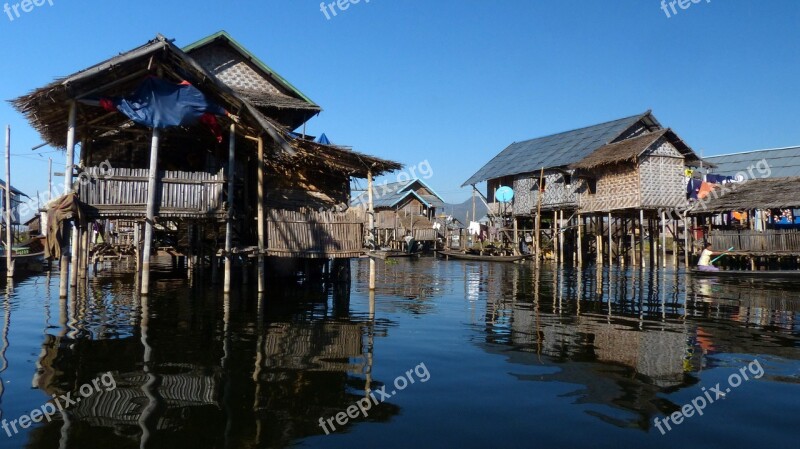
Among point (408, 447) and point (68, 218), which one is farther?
point (68, 218)

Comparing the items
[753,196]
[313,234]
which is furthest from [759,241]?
[313,234]

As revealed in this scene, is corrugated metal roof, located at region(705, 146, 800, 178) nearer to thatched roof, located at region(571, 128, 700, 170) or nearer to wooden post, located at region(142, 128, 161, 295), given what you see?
thatched roof, located at region(571, 128, 700, 170)

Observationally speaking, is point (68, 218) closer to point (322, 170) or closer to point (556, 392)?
point (322, 170)

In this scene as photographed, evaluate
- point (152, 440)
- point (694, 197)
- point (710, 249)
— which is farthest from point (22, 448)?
point (694, 197)

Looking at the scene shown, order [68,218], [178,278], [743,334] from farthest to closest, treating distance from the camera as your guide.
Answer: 1. [178,278]
2. [68,218]
3. [743,334]

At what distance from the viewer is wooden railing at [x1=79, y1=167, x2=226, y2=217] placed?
41.1ft

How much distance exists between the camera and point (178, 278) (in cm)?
1908

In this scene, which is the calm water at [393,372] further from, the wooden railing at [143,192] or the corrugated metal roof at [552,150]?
the corrugated metal roof at [552,150]

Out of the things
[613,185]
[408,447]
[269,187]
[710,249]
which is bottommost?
[408,447]

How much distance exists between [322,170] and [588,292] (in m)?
9.05

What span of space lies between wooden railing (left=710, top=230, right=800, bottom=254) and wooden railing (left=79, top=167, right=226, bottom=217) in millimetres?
23249

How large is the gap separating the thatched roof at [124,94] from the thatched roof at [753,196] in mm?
19581

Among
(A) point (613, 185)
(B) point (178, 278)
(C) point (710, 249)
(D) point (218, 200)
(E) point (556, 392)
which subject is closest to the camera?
(E) point (556, 392)

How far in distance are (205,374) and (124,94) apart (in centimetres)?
955
